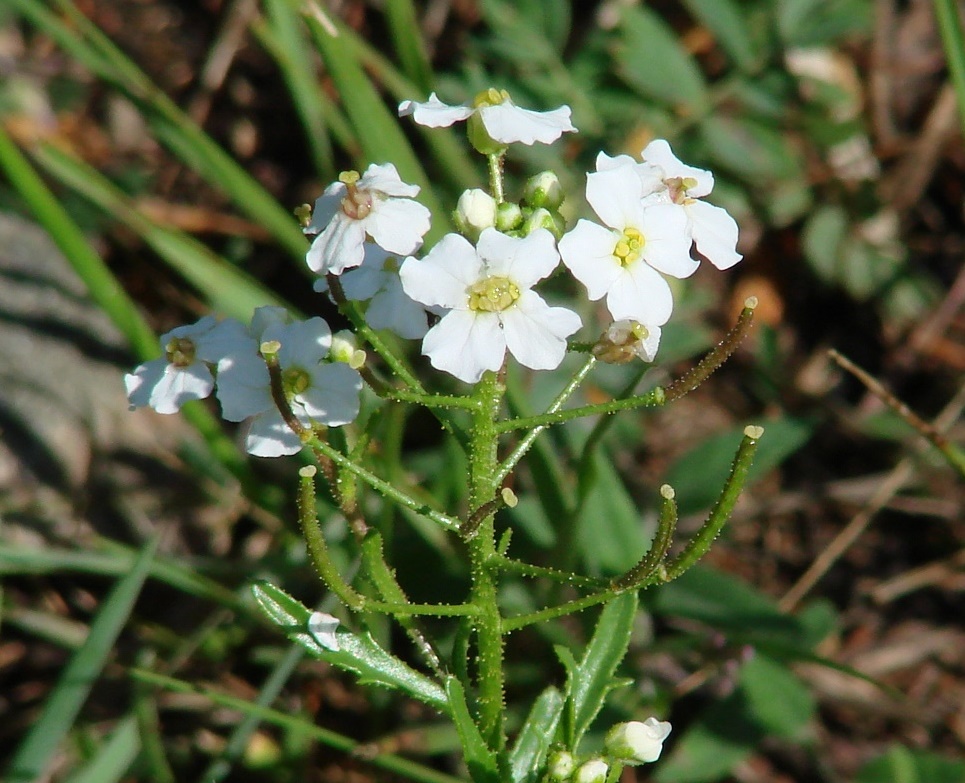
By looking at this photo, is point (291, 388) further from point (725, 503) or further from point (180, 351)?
point (725, 503)

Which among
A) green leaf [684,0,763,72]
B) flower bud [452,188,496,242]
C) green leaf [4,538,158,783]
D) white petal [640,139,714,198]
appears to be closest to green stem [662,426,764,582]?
white petal [640,139,714,198]

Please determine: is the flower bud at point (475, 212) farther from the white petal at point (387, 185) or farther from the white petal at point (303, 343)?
the white petal at point (303, 343)

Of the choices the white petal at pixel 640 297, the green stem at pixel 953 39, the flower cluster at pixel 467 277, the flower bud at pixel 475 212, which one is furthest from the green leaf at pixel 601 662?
the green stem at pixel 953 39

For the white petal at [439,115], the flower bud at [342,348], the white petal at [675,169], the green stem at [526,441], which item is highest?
the white petal at [439,115]

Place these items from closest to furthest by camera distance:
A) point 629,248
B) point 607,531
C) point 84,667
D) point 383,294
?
1. point 629,248
2. point 383,294
3. point 84,667
4. point 607,531

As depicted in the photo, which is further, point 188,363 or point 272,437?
point 188,363

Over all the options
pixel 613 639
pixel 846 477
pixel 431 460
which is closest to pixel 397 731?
pixel 431 460

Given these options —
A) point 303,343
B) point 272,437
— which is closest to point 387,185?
point 303,343
